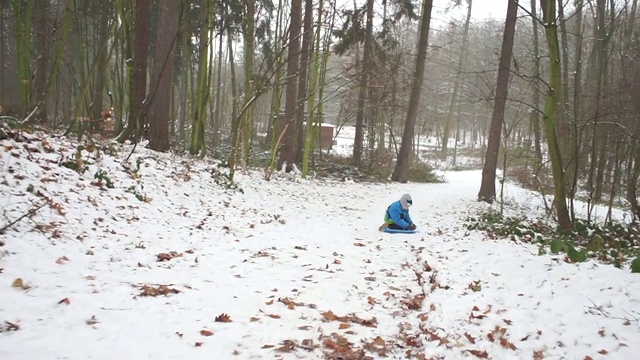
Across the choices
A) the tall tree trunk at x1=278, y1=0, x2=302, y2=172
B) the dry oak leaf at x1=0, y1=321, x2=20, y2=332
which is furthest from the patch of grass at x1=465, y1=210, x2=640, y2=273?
the tall tree trunk at x1=278, y1=0, x2=302, y2=172

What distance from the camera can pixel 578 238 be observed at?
7711mm

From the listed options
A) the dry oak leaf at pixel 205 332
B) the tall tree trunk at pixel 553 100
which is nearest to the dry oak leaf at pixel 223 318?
the dry oak leaf at pixel 205 332

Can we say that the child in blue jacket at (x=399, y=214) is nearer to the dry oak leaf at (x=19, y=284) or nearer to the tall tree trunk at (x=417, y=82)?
the dry oak leaf at (x=19, y=284)

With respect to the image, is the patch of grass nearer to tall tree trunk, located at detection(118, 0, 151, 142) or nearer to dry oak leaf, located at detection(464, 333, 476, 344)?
dry oak leaf, located at detection(464, 333, 476, 344)

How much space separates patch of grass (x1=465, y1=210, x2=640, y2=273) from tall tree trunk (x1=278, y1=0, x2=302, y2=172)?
7.09 metres

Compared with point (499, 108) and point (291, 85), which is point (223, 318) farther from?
point (499, 108)

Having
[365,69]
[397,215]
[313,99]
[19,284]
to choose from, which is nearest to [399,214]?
[397,215]

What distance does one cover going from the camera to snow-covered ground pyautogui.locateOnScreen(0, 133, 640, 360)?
3.16m

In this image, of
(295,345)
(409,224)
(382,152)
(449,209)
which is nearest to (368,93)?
(382,152)

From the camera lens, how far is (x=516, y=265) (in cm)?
537

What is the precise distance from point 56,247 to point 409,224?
6462 mm

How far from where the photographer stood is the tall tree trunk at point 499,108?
13.1 m

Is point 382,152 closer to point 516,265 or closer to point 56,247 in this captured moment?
point 516,265

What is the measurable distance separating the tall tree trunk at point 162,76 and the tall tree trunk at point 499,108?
9.79 metres
